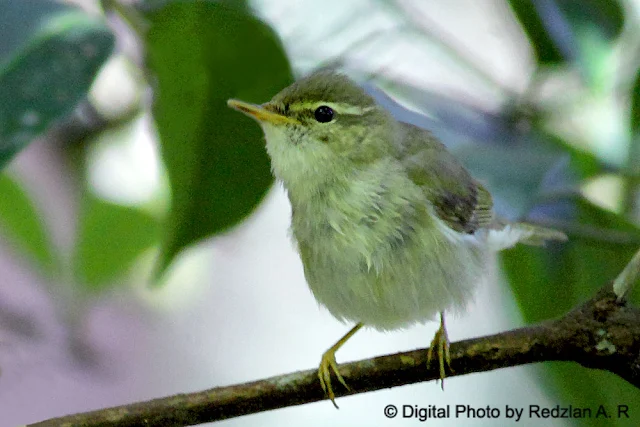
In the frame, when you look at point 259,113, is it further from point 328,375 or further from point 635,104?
point 635,104

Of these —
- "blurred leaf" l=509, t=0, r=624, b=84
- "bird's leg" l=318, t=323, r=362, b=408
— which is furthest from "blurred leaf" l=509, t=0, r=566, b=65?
"bird's leg" l=318, t=323, r=362, b=408

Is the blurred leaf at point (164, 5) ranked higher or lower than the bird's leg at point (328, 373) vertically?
higher

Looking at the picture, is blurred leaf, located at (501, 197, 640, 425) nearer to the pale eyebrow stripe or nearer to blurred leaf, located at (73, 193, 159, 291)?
the pale eyebrow stripe

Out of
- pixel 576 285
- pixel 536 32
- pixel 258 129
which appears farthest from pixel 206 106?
pixel 576 285

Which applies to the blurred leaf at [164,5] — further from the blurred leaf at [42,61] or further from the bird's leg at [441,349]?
the bird's leg at [441,349]

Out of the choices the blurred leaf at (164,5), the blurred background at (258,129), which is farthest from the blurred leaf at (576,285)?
the blurred leaf at (164,5)
